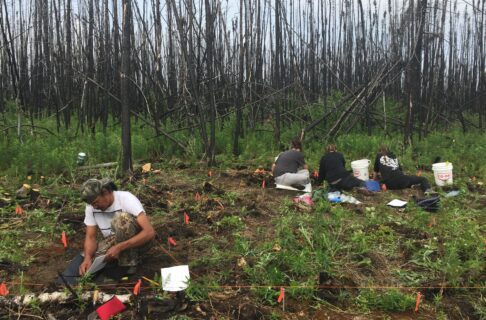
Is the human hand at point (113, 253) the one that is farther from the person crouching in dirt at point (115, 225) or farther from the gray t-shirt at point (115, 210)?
the gray t-shirt at point (115, 210)

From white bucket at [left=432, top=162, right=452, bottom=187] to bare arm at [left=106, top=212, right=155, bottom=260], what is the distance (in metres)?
3.76

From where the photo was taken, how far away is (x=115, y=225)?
286 cm

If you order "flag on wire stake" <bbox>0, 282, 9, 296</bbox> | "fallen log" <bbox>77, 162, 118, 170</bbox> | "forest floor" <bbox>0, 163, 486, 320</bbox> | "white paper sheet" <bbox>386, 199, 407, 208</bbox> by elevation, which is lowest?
"white paper sheet" <bbox>386, 199, 407, 208</bbox>

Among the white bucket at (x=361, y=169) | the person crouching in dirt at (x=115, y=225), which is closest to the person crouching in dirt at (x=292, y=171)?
the white bucket at (x=361, y=169)

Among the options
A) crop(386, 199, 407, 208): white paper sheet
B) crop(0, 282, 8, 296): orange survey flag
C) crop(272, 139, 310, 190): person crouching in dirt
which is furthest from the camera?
crop(272, 139, 310, 190): person crouching in dirt

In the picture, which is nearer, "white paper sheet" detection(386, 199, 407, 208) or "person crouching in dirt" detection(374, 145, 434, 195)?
"white paper sheet" detection(386, 199, 407, 208)

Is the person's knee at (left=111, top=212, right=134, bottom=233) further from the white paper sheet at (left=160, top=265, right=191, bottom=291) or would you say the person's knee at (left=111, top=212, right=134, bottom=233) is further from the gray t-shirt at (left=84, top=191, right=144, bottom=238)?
the white paper sheet at (left=160, top=265, right=191, bottom=291)

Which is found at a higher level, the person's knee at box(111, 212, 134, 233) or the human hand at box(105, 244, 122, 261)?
the person's knee at box(111, 212, 134, 233)

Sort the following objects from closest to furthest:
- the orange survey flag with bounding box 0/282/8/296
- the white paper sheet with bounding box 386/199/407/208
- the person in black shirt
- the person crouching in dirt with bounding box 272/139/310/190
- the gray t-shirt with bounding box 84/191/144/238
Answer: the orange survey flag with bounding box 0/282/8/296, the gray t-shirt with bounding box 84/191/144/238, the white paper sheet with bounding box 386/199/407/208, the person crouching in dirt with bounding box 272/139/310/190, the person in black shirt

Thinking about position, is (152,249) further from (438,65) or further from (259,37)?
(438,65)

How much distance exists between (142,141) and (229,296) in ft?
14.1

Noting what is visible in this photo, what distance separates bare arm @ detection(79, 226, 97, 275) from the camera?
2854 millimetres

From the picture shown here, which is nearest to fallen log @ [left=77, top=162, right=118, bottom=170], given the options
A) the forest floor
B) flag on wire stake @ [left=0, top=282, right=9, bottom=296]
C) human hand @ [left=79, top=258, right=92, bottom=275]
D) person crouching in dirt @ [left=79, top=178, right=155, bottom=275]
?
the forest floor

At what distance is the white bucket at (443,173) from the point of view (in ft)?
17.2
